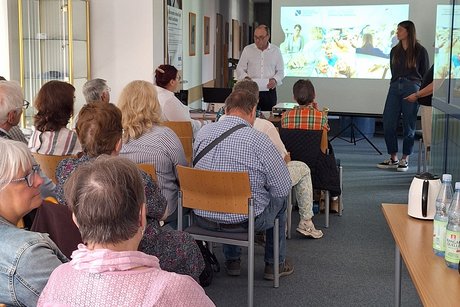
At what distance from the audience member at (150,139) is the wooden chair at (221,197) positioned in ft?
0.76

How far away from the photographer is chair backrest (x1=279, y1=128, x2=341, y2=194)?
450 cm

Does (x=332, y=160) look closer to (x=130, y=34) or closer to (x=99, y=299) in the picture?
(x=130, y=34)

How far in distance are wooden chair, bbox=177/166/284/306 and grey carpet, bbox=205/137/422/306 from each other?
389 millimetres

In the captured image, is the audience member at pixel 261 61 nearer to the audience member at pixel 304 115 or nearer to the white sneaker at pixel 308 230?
the audience member at pixel 304 115

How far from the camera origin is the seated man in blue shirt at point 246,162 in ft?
10.2

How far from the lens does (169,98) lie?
4.79 metres

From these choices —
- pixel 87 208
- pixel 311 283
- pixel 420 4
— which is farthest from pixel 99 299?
pixel 420 4

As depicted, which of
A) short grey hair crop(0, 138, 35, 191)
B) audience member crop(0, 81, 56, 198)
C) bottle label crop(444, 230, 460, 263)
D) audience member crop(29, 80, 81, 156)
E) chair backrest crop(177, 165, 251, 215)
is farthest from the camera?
audience member crop(29, 80, 81, 156)

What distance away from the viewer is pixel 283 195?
3227mm

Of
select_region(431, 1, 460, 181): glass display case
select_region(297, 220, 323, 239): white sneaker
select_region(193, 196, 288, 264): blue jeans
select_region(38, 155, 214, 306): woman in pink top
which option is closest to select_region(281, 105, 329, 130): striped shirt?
select_region(297, 220, 323, 239): white sneaker

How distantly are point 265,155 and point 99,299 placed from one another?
192 centimetres

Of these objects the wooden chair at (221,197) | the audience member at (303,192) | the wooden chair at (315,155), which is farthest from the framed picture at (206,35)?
the wooden chair at (221,197)

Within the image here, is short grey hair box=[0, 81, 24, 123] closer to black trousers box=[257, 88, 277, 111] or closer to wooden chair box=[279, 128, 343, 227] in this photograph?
wooden chair box=[279, 128, 343, 227]

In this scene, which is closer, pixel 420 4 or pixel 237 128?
pixel 237 128
